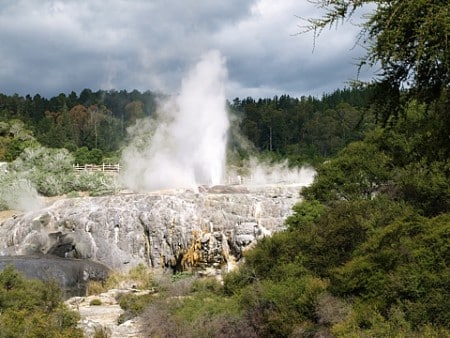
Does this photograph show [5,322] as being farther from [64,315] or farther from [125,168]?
[125,168]

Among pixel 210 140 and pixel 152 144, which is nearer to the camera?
pixel 210 140

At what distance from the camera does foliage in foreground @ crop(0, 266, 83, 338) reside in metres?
11.9

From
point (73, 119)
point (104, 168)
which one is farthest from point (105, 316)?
point (73, 119)

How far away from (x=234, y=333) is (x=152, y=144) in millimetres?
42755

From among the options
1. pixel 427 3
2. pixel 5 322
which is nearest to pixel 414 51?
pixel 427 3

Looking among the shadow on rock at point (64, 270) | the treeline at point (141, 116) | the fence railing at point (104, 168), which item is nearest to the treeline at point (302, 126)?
the treeline at point (141, 116)

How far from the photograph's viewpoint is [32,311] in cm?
1517

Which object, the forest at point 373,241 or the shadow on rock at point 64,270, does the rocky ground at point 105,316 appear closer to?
the forest at point 373,241

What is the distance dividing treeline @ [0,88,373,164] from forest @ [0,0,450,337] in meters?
37.1

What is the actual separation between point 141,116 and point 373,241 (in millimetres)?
88411

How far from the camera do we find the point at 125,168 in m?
52.1

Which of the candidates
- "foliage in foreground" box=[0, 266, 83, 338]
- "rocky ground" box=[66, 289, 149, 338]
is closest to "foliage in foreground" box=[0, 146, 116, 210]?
"rocky ground" box=[66, 289, 149, 338]

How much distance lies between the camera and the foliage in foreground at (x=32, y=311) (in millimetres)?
11914

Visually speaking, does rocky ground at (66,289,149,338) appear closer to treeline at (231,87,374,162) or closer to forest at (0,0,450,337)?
forest at (0,0,450,337)
